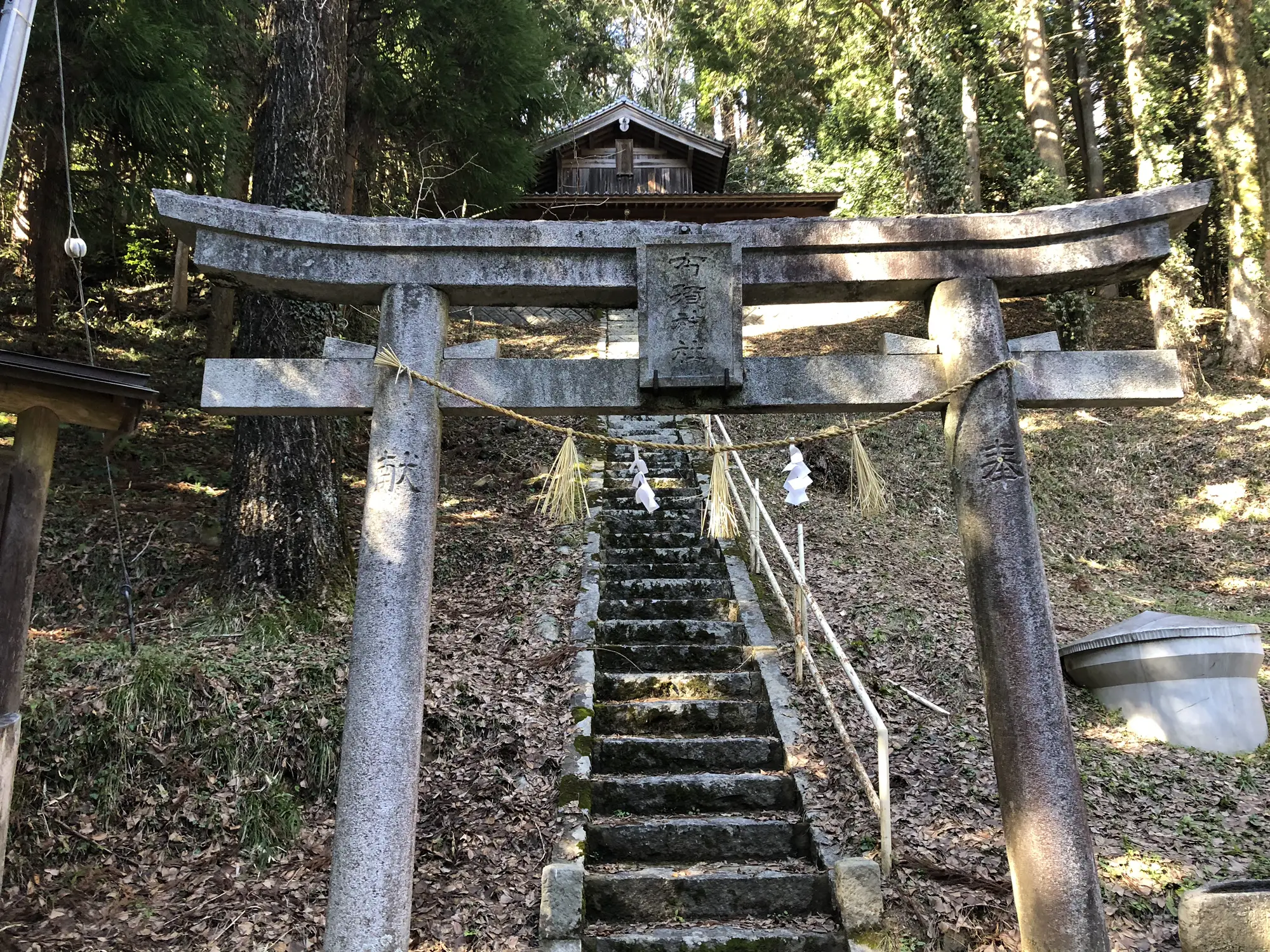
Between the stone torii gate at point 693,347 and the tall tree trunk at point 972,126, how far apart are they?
1423 cm

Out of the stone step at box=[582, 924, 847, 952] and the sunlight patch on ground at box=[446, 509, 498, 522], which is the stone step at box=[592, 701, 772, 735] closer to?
the stone step at box=[582, 924, 847, 952]

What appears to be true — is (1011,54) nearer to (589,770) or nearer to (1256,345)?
(1256,345)

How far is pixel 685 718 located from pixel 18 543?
4428 millimetres

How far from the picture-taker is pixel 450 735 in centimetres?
588

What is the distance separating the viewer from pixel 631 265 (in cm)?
426

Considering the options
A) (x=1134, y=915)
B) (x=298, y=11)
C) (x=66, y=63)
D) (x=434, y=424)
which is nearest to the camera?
(x=434, y=424)

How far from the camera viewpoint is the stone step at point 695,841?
16.8 ft

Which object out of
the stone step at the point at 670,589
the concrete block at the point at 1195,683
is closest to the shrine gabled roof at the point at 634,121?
the stone step at the point at 670,589

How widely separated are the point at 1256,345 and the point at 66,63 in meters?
17.5

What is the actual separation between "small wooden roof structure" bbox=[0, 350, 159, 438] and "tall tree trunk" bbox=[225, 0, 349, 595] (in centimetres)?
206

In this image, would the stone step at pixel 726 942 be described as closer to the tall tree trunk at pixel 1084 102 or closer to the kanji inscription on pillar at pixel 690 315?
the kanji inscription on pillar at pixel 690 315

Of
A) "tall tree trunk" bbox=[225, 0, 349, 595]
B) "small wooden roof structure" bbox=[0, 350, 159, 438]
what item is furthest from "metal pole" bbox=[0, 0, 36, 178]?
"tall tree trunk" bbox=[225, 0, 349, 595]

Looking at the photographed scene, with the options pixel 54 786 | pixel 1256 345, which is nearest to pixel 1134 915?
pixel 54 786

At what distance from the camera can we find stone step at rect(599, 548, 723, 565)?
28.7ft
